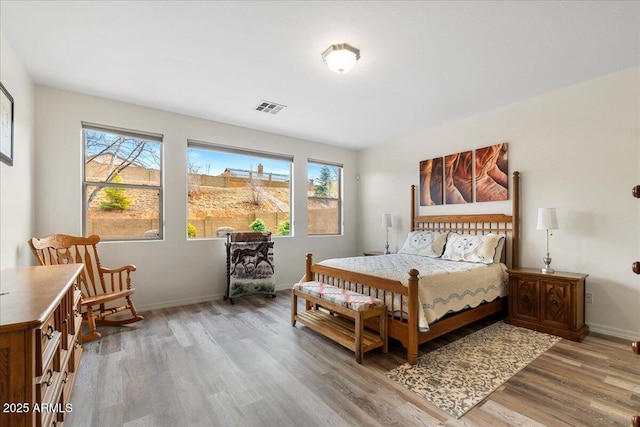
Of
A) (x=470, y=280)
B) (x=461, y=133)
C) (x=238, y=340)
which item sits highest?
(x=461, y=133)

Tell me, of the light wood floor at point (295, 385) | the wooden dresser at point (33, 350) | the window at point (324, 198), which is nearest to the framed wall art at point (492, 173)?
the light wood floor at point (295, 385)

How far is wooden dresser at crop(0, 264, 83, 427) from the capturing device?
3.27 ft

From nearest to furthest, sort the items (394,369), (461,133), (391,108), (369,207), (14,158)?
1. (394,369)
2. (14,158)
3. (391,108)
4. (461,133)
5. (369,207)

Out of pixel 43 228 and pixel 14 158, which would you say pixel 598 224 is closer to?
pixel 14 158

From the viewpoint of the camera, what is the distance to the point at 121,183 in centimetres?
363

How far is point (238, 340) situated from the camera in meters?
2.80

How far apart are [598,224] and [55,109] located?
19.4ft

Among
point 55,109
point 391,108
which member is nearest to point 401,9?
point 391,108

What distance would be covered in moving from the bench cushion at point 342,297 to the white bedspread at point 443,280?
0.78ft

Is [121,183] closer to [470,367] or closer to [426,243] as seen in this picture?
[426,243]

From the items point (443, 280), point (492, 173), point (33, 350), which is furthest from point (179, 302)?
point (492, 173)

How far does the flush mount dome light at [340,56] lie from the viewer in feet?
7.76

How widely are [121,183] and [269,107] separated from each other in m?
2.09

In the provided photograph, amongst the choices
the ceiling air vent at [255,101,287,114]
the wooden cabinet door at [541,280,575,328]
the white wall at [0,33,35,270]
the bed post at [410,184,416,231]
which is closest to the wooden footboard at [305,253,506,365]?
the wooden cabinet door at [541,280,575,328]
